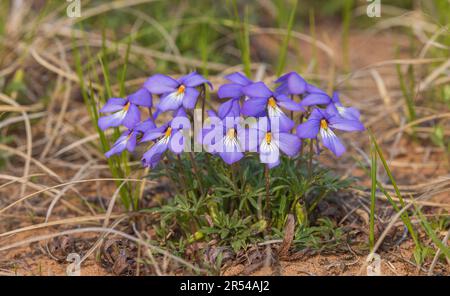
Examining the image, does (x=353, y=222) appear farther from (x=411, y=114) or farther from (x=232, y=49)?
(x=232, y=49)

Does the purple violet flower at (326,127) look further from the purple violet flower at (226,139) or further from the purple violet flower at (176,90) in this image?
the purple violet flower at (176,90)

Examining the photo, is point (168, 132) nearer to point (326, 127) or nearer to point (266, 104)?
point (266, 104)

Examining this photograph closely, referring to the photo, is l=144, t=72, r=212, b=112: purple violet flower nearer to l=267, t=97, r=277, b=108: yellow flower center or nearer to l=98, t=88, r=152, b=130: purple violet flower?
l=98, t=88, r=152, b=130: purple violet flower

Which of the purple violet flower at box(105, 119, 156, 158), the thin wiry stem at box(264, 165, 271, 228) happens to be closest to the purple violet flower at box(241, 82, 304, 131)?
the thin wiry stem at box(264, 165, 271, 228)

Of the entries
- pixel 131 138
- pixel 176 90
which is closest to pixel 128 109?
pixel 131 138

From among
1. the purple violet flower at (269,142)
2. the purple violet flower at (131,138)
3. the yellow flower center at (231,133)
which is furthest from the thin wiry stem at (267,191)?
the purple violet flower at (131,138)
